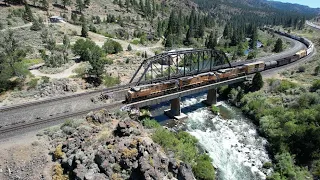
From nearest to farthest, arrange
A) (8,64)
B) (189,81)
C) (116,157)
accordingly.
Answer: (116,157)
(189,81)
(8,64)

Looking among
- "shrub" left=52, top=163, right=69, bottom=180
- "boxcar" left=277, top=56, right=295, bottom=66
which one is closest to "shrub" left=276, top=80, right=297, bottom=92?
"boxcar" left=277, top=56, right=295, bottom=66

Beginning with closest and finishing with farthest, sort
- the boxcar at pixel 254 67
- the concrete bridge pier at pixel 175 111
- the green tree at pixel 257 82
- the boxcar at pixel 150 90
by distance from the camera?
the boxcar at pixel 150 90 < the concrete bridge pier at pixel 175 111 < the green tree at pixel 257 82 < the boxcar at pixel 254 67

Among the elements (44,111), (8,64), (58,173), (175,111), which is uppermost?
(8,64)

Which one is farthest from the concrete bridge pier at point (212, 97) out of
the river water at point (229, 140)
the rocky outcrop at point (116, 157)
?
the rocky outcrop at point (116, 157)

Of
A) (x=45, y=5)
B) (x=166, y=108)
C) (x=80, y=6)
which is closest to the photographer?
(x=166, y=108)

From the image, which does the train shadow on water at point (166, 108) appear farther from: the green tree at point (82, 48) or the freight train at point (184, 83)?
the green tree at point (82, 48)

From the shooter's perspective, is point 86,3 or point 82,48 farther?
point 86,3

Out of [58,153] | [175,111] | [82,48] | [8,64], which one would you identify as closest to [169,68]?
[175,111]

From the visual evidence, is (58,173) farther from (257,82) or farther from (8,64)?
(257,82)
